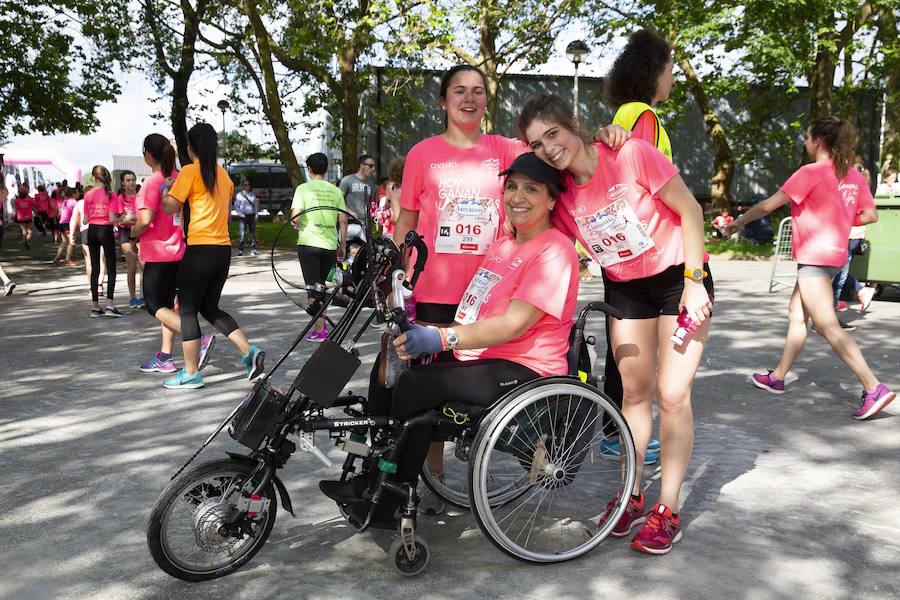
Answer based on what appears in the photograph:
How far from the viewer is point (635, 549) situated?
3502 millimetres

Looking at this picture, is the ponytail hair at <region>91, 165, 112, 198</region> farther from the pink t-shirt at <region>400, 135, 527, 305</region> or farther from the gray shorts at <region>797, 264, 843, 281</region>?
the gray shorts at <region>797, 264, 843, 281</region>

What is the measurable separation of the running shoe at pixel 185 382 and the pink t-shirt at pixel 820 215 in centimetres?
425

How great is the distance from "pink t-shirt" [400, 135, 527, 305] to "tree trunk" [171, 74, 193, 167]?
25.2m

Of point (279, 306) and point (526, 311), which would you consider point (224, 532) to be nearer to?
point (526, 311)

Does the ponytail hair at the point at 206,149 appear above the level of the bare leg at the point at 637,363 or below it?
above

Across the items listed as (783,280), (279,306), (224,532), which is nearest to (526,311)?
(224,532)

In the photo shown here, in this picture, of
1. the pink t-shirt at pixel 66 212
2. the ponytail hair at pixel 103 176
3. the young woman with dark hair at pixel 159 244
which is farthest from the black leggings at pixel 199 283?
the pink t-shirt at pixel 66 212

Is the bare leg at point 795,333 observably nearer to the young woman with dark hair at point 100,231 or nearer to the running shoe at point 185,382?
the running shoe at point 185,382

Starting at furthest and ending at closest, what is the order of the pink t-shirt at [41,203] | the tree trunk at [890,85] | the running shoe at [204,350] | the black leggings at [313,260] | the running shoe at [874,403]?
the pink t-shirt at [41,203] < the tree trunk at [890,85] < the black leggings at [313,260] < the running shoe at [204,350] < the running shoe at [874,403]

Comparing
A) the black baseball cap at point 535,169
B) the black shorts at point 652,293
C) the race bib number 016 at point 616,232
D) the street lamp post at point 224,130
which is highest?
the street lamp post at point 224,130

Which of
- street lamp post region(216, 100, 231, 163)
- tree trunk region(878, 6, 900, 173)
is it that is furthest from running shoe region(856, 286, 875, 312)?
street lamp post region(216, 100, 231, 163)

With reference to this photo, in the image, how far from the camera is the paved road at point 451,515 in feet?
10.5

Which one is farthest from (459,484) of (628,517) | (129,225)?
(129,225)

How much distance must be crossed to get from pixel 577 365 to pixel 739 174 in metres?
32.4
